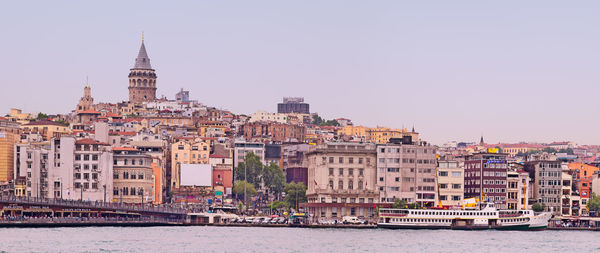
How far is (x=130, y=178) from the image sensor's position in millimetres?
159875

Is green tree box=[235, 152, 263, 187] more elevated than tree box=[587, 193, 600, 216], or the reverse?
green tree box=[235, 152, 263, 187]

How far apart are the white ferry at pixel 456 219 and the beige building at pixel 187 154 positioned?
43.4m

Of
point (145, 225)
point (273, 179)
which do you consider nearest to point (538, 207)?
point (273, 179)

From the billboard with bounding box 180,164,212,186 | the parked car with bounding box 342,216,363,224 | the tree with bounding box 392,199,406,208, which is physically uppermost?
the billboard with bounding box 180,164,212,186

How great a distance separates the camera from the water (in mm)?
105625

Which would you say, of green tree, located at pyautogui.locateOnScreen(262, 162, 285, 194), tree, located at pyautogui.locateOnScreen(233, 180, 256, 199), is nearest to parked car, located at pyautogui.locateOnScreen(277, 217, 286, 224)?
tree, located at pyautogui.locateOnScreen(233, 180, 256, 199)

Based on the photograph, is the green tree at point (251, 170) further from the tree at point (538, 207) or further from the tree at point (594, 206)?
the tree at point (594, 206)

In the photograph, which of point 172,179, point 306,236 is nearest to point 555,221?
point 306,236

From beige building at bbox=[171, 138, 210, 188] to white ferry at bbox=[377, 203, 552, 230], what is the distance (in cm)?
4337

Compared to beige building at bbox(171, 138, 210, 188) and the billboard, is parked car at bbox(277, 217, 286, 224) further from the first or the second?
beige building at bbox(171, 138, 210, 188)

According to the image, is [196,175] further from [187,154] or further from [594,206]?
[594,206]

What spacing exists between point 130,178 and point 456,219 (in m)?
40.1

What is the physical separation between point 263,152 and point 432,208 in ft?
186

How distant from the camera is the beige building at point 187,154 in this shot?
7023 inches
